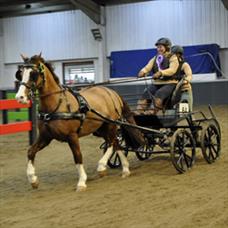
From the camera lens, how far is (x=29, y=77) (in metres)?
5.90

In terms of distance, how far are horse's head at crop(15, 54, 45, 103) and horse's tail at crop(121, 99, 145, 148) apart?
1.70 m

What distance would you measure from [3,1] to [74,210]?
2208 centimetres

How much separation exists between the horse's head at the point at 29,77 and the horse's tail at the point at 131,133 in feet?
5.58

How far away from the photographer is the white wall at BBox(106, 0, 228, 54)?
70.3 feet

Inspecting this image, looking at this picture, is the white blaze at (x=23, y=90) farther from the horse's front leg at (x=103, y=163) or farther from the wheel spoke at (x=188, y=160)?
the wheel spoke at (x=188, y=160)

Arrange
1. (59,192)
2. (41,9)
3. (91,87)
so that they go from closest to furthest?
1. (59,192)
2. (91,87)
3. (41,9)

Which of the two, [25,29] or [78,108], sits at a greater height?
[25,29]

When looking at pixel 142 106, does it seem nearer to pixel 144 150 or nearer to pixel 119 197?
pixel 144 150

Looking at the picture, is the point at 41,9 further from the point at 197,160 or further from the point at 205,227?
the point at 205,227

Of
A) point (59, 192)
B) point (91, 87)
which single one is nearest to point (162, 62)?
point (91, 87)

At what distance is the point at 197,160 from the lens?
8227 millimetres

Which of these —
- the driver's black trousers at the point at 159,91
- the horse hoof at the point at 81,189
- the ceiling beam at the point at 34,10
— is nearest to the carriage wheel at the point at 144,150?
the driver's black trousers at the point at 159,91

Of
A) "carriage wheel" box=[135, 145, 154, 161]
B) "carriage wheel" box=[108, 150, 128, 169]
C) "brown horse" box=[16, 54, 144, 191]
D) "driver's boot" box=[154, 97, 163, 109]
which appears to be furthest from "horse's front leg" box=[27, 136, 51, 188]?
"driver's boot" box=[154, 97, 163, 109]

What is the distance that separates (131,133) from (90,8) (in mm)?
16562
